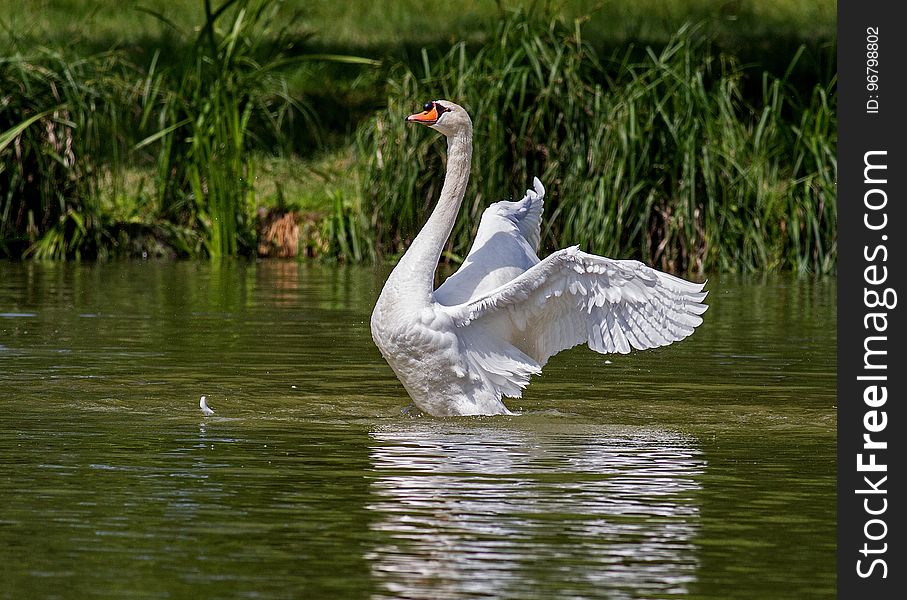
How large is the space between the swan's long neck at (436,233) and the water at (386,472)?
663 millimetres

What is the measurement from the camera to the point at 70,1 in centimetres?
2972

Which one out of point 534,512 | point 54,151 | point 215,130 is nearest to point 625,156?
point 215,130

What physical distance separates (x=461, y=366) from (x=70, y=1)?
2341cm

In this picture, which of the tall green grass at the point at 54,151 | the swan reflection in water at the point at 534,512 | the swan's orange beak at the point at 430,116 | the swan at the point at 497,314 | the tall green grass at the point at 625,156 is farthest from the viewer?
the tall green grass at the point at 54,151

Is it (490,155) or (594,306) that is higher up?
(490,155)

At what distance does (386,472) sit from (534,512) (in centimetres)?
89

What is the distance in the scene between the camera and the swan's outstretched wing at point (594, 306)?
791cm

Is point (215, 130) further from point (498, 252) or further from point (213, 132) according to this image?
point (498, 252)

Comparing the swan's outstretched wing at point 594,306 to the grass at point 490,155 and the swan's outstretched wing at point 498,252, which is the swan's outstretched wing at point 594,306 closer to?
the swan's outstretched wing at point 498,252

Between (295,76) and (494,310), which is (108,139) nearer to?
(295,76)

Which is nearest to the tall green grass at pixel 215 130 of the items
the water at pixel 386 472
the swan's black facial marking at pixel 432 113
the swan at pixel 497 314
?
the water at pixel 386 472

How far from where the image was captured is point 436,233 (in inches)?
328

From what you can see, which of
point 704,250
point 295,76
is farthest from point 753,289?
point 295,76

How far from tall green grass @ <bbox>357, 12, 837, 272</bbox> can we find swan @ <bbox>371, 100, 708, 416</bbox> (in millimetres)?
7843
